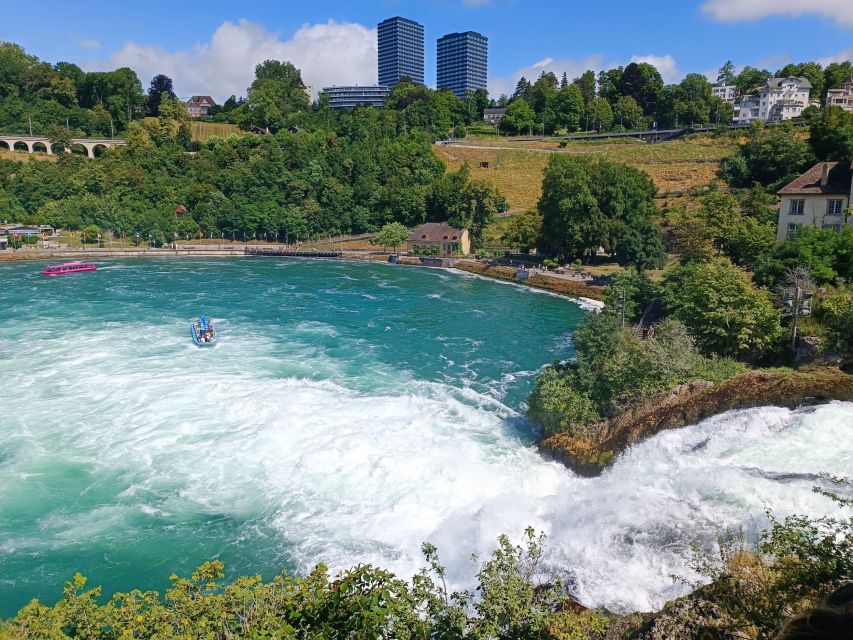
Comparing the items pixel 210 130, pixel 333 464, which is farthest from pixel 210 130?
pixel 333 464

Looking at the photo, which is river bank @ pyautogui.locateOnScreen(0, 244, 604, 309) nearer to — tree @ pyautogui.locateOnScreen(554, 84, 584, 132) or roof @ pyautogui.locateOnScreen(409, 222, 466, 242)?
roof @ pyautogui.locateOnScreen(409, 222, 466, 242)

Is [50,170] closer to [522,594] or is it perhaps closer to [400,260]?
[400,260]

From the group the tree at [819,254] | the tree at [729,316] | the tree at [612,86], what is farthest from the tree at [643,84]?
the tree at [729,316]

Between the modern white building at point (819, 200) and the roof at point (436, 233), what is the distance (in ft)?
130

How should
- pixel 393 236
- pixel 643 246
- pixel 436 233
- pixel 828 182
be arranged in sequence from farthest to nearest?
pixel 393 236
pixel 436 233
pixel 643 246
pixel 828 182

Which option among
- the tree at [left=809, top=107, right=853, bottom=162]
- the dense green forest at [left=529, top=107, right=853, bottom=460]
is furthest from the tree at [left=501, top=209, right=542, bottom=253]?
the tree at [left=809, top=107, right=853, bottom=162]

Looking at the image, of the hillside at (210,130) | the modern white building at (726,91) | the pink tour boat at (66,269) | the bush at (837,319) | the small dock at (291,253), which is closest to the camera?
the bush at (837,319)

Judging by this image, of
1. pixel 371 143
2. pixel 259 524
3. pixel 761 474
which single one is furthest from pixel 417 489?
pixel 371 143

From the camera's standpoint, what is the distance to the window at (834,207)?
1527 inches

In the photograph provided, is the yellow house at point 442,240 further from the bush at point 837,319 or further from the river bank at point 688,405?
the river bank at point 688,405

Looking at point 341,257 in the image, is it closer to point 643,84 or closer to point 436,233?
point 436,233

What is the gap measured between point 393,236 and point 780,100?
70.1 m

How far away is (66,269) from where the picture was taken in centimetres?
6481

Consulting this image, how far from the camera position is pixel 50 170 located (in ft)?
308
